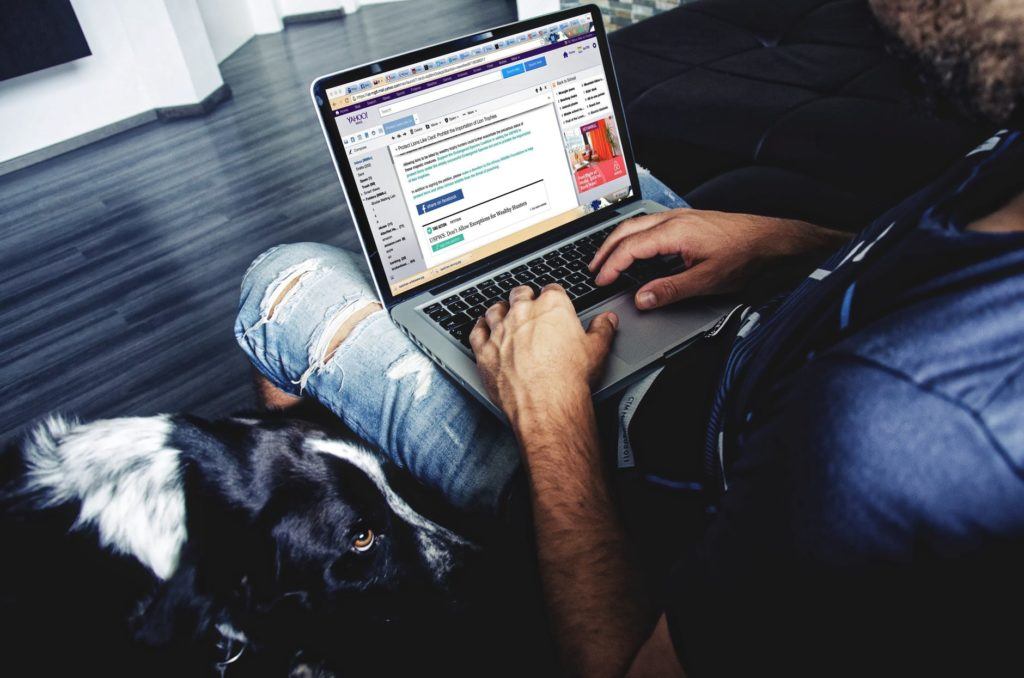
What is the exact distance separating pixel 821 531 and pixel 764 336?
31cm

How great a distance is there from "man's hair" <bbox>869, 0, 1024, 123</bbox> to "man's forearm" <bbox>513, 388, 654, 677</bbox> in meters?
0.51

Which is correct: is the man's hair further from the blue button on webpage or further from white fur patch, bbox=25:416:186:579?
white fur patch, bbox=25:416:186:579

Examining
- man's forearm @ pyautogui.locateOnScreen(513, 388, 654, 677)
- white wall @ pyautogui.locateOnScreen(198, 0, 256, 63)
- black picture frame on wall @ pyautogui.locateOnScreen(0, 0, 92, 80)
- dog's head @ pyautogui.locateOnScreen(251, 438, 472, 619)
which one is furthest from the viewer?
white wall @ pyautogui.locateOnScreen(198, 0, 256, 63)

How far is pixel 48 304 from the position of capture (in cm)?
268

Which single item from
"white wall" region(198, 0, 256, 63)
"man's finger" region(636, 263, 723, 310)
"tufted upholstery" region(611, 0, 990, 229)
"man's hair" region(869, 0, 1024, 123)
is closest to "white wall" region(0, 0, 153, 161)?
"white wall" region(198, 0, 256, 63)

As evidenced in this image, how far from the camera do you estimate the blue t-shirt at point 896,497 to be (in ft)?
1.20

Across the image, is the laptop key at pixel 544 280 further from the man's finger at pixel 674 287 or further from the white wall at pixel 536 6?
the white wall at pixel 536 6

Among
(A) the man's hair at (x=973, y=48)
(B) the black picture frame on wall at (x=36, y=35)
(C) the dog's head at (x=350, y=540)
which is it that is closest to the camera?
(A) the man's hair at (x=973, y=48)

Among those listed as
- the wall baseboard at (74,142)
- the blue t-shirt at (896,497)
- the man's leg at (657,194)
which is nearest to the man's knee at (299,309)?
the man's leg at (657,194)

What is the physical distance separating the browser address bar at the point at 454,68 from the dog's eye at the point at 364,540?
67cm

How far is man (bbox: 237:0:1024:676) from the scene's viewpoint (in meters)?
0.37

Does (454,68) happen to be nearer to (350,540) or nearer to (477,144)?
(477,144)

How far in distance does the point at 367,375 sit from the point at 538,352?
13.2 inches

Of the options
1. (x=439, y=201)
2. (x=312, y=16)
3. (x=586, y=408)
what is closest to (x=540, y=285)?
(x=439, y=201)
